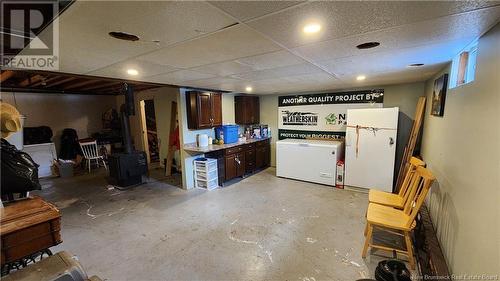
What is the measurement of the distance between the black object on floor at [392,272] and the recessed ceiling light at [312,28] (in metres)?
1.92

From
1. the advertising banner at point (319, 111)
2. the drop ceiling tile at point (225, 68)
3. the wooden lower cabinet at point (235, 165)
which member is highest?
the drop ceiling tile at point (225, 68)

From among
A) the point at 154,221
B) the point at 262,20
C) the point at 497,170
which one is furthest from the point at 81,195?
the point at 497,170

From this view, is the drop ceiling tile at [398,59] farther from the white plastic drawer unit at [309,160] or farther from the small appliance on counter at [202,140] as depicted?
the small appliance on counter at [202,140]

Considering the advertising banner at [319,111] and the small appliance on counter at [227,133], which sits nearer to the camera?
the advertising banner at [319,111]

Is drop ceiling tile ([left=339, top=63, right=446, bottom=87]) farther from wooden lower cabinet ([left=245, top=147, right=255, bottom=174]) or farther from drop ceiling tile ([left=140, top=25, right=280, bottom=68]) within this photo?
wooden lower cabinet ([left=245, top=147, right=255, bottom=174])

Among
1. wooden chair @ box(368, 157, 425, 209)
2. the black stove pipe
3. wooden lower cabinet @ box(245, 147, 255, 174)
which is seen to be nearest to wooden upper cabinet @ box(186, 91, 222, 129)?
wooden lower cabinet @ box(245, 147, 255, 174)

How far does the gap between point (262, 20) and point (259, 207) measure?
2893mm

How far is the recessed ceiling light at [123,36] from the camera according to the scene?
1.35 m

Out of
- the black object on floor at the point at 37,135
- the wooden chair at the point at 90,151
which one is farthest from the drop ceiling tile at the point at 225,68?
the black object on floor at the point at 37,135

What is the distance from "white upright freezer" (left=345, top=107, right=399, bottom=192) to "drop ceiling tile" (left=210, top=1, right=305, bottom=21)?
3.48 metres

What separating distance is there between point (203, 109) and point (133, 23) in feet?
10.9

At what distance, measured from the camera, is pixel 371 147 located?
392cm

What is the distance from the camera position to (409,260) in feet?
7.14

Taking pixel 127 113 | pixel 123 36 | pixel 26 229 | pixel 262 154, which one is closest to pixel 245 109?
pixel 262 154
